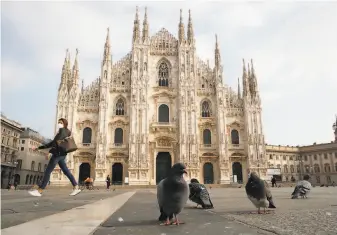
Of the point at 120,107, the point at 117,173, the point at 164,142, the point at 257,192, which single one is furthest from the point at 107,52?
the point at 257,192

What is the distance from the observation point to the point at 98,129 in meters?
31.4

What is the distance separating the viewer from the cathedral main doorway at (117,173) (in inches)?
1239

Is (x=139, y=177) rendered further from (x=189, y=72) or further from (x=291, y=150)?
(x=291, y=150)

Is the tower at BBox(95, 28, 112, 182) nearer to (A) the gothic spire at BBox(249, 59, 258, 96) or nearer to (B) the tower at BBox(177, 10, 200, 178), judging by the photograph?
(B) the tower at BBox(177, 10, 200, 178)

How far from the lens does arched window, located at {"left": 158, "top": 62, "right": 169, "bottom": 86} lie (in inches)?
1384

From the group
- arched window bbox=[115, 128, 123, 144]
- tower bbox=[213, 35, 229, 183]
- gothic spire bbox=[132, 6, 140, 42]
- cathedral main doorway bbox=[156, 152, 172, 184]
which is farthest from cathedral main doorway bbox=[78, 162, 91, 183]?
gothic spire bbox=[132, 6, 140, 42]

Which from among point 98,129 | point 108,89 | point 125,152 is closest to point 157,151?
point 125,152

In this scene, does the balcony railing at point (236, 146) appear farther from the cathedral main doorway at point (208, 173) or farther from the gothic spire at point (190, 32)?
the gothic spire at point (190, 32)

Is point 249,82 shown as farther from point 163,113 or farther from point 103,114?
point 103,114

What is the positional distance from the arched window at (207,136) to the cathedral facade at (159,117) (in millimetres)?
116

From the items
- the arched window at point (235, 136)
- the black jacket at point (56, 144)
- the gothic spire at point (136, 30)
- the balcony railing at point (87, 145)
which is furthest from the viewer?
the gothic spire at point (136, 30)

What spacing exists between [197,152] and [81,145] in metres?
12.7

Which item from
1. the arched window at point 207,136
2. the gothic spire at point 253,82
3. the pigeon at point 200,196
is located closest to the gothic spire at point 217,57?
the gothic spire at point 253,82

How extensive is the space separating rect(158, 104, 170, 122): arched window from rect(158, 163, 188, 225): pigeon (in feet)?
97.1
